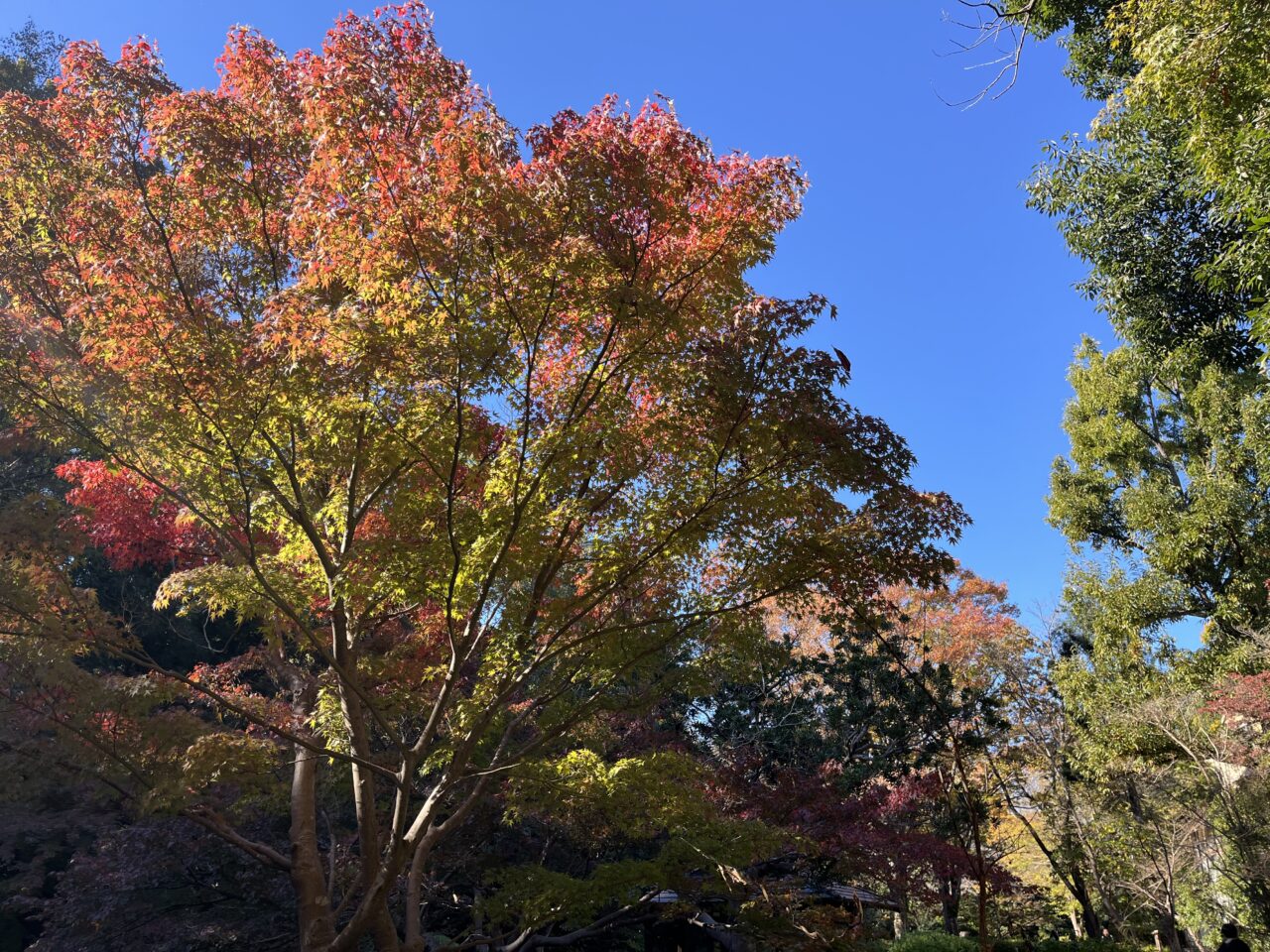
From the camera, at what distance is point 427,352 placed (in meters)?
4.73

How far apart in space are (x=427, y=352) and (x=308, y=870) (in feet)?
18.3

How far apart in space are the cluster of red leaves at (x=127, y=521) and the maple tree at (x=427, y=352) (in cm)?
179

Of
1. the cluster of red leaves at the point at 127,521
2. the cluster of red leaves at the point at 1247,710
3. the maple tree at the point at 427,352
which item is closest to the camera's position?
the maple tree at the point at 427,352

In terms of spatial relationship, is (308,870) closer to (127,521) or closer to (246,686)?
(246,686)

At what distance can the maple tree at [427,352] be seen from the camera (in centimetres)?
473

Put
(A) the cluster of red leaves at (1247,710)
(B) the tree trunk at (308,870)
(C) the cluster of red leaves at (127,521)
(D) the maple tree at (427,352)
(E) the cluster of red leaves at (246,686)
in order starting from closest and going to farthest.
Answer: (D) the maple tree at (427,352) → (B) the tree trunk at (308,870) → (C) the cluster of red leaves at (127,521) → (E) the cluster of red leaves at (246,686) → (A) the cluster of red leaves at (1247,710)

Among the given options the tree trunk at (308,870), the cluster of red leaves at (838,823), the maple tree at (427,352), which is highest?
the maple tree at (427,352)

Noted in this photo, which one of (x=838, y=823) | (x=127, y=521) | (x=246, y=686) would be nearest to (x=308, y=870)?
(x=246, y=686)

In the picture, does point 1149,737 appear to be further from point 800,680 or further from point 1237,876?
point 800,680

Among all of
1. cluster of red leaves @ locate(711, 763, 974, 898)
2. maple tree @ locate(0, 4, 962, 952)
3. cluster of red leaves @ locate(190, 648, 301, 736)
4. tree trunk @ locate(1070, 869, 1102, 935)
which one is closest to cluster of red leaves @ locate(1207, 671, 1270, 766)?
tree trunk @ locate(1070, 869, 1102, 935)

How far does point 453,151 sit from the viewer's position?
454cm

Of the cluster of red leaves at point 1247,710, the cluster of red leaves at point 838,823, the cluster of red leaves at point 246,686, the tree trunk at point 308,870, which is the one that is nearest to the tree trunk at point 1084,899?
the cluster of red leaves at point 1247,710

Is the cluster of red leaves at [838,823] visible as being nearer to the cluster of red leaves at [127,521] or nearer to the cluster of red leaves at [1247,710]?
the cluster of red leaves at [1247,710]

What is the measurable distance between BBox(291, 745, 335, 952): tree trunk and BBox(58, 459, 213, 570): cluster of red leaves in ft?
8.87
